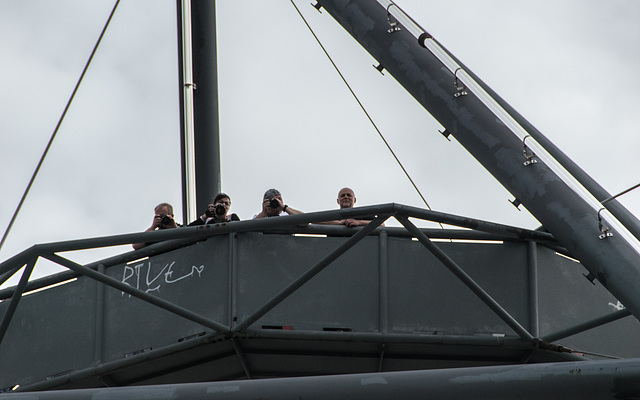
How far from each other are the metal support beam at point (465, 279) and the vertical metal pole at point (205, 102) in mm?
7345

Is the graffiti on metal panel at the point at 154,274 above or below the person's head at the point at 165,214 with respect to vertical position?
below

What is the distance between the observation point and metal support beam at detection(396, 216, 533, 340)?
11.5 meters

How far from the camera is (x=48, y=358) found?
498 inches

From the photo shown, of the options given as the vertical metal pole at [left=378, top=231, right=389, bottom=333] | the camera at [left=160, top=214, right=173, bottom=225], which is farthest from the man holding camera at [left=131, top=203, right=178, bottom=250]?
the vertical metal pole at [left=378, top=231, right=389, bottom=333]

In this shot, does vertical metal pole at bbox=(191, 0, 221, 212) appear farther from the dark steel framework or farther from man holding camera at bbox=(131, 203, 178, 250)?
the dark steel framework

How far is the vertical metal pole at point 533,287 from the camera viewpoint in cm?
1205

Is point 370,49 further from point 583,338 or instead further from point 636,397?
point 636,397

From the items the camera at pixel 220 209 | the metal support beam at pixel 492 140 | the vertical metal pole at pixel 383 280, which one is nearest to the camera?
the metal support beam at pixel 492 140

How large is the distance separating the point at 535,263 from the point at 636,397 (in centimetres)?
692

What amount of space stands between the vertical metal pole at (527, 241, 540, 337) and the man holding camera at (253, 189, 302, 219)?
2.57 meters

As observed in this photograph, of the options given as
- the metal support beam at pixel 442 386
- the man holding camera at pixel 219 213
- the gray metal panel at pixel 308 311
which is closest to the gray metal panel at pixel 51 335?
the gray metal panel at pixel 308 311

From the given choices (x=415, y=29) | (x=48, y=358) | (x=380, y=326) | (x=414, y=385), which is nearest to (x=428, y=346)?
(x=380, y=326)

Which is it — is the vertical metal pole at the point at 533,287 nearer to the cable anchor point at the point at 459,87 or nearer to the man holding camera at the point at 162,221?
the cable anchor point at the point at 459,87

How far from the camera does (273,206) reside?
12.5m
